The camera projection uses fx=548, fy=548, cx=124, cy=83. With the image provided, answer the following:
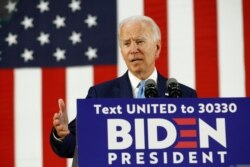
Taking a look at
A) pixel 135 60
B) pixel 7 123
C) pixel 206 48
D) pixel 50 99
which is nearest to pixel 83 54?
pixel 50 99

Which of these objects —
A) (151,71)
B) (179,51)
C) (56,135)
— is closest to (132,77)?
(151,71)

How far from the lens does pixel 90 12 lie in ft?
11.4

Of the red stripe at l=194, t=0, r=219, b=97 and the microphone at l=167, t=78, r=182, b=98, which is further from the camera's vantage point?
the red stripe at l=194, t=0, r=219, b=97

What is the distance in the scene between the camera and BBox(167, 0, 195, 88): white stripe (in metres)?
3.38

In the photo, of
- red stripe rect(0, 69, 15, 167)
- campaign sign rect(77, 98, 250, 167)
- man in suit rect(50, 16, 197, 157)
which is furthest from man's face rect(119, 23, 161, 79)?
red stripe rect(0, 69, 15, 167)

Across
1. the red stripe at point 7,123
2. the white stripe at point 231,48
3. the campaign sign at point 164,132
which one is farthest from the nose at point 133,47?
the red stripe at point 7,123

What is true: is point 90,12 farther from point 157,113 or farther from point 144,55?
point 157,113

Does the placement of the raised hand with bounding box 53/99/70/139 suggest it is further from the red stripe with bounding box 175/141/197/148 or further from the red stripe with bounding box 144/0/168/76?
the red stripe with bounding box 144/0/168/76

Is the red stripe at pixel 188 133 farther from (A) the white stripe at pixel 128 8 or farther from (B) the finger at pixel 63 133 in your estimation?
(A) the white stripe at pixel 128 8

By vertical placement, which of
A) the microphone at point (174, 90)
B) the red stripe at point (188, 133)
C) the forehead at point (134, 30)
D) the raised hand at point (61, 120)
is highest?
the forehead at point (134, 30)

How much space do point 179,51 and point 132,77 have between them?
1347 millimetres

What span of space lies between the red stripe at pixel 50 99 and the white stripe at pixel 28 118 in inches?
1.1

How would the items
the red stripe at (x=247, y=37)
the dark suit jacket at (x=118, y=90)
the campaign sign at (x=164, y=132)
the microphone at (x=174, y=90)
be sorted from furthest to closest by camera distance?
the red stripe at (x=247, y=37), the dark suit jacket at (x=118, y=90), the microphone at (x=174, y=90), the campaign sign at (x=164, y=132)

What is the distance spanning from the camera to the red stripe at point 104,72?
3.40m
